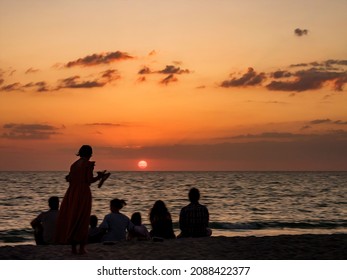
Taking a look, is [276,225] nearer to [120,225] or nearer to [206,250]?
[120,225]

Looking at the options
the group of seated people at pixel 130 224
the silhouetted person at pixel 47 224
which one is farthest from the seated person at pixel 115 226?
the silhouetted person at pixel 47 224

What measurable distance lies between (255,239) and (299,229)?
70.3 ft

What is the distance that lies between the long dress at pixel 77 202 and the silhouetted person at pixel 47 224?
309 centimetres

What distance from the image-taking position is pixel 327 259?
11.6 metres

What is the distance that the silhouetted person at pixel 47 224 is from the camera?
1472cm

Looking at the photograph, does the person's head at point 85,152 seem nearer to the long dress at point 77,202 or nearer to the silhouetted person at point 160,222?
the long dress at point 77,202

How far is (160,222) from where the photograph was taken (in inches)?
601

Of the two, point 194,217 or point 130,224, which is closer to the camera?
point 130,224

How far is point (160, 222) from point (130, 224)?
37.3 inches

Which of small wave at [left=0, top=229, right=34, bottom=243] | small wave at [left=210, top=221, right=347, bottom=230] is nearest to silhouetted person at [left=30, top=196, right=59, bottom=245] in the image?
small wave at [left=0, top=229, right=34, bottom=243]

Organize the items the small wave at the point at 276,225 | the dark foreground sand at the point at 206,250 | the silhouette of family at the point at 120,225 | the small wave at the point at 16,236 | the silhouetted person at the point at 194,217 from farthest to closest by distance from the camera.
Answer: the small wave at the point at 276,225, the small wave at the point at 16,236, the silhouetted person at the point at 194,217, the silhouette of family at the point at 120,225, the dark foreground sand at the point at 206,250

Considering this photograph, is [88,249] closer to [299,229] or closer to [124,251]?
[124,251]

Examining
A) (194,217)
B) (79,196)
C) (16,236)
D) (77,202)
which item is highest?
(79,196)

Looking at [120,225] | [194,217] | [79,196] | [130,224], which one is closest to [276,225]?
[194,217]
